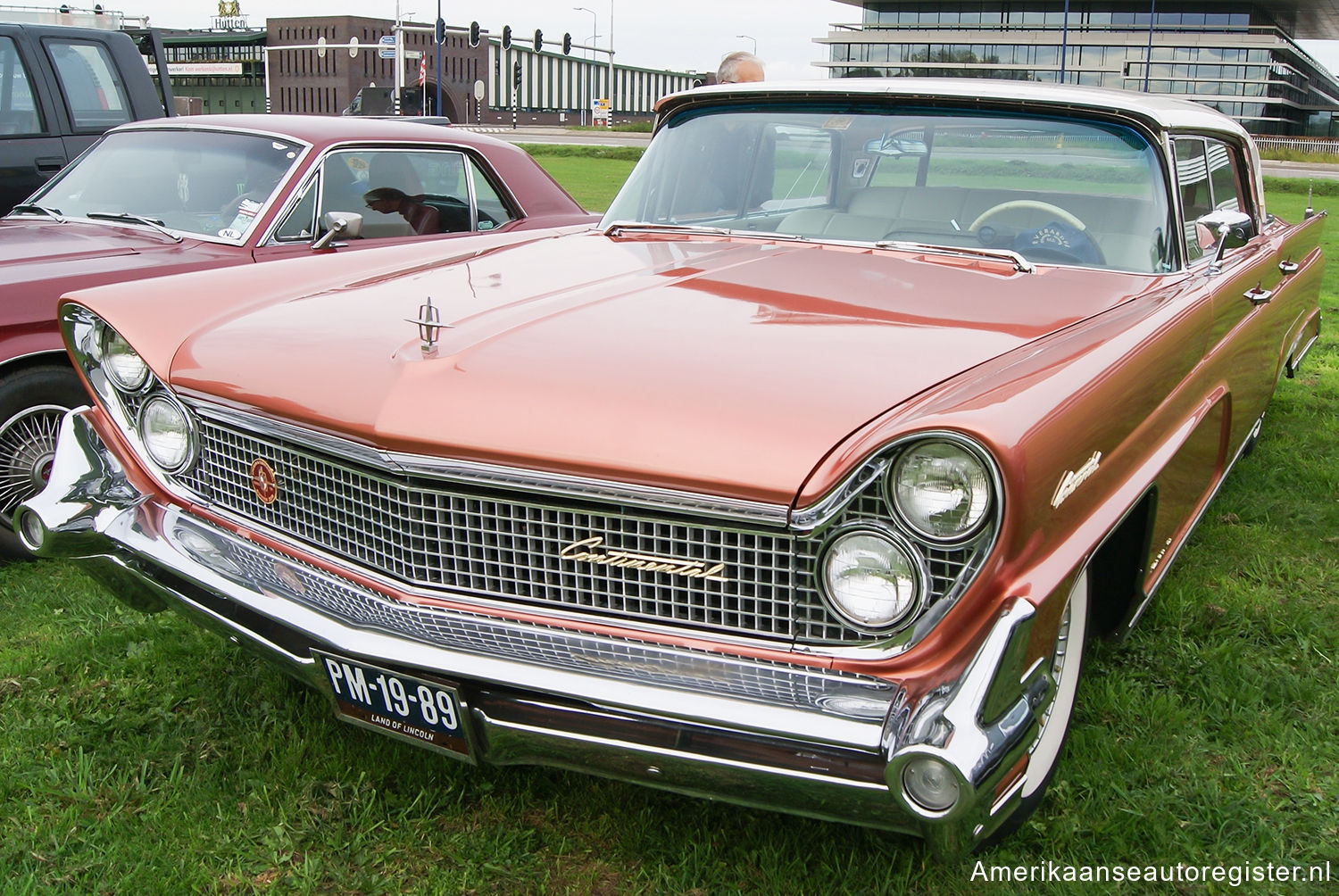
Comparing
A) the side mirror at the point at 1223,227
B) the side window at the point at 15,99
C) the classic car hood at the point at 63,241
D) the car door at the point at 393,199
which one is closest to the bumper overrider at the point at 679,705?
the side mirror at the point at 1223,227

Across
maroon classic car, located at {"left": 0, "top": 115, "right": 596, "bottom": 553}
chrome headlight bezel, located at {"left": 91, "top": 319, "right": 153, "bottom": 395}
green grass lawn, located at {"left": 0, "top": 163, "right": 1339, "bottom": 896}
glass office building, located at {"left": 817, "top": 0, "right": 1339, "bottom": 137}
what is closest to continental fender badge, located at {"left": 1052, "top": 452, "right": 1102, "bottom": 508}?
green grass lawn, located at {"left": 0, "top": 163, "right": 1339, "bottom": 896}

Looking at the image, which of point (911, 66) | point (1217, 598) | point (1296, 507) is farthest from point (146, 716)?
point (911, 66)

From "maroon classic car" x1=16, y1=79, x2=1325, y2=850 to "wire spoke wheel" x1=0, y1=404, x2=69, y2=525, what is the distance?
1047 mm

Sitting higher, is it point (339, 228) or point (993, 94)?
point (993, 94)

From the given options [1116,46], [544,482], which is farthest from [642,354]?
[1116,46]

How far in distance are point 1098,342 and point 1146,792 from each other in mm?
955

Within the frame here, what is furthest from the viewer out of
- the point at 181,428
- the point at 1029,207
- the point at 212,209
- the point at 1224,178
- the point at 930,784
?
the point at 212,209

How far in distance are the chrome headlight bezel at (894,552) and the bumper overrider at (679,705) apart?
0.09 m

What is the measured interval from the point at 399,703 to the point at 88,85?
5440 millimetres

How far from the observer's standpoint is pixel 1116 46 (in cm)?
5859

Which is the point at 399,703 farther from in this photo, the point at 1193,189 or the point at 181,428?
the point at 1193,189

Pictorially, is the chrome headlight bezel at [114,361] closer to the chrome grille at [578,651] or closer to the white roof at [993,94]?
the chrome grille at [578,651]

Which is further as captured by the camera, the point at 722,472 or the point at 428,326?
the point at 428,326

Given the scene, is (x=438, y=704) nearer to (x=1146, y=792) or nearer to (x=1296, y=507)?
(x=1146, y=792)
